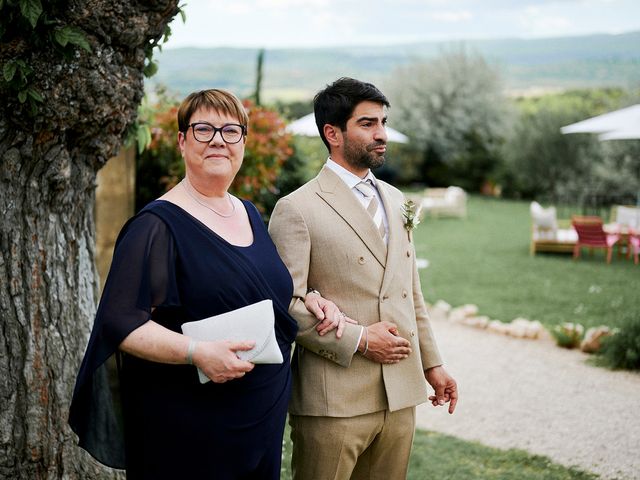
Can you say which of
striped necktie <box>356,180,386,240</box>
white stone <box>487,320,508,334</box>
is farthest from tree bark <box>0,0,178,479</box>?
white stone <box>487,320,508,334</box>

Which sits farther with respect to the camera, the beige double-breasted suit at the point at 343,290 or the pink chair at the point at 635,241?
the pink chair at the point at 635,241

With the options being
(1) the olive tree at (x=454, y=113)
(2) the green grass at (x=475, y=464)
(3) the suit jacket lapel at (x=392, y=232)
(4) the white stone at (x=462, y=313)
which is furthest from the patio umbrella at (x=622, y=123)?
(1) the olive tree at (x=454, y=113)

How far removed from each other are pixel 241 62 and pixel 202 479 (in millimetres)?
42441

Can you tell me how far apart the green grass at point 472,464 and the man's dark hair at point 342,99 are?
2.93 meters

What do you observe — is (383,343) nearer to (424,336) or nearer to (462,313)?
(424,336)

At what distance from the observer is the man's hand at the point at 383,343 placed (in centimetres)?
289

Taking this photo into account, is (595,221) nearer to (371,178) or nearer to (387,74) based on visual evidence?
(371,178)

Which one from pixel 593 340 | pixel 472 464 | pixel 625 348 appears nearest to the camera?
pixel 472 464

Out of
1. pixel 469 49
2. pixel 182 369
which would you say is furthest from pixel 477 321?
pixel 469 49

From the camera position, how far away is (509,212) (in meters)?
25.9

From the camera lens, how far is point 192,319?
2.37 m

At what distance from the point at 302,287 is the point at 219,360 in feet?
2.13

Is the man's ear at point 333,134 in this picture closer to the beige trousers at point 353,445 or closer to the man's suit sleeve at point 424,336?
the man's suit sleeve at point 424,336

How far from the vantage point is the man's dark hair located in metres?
2.96
